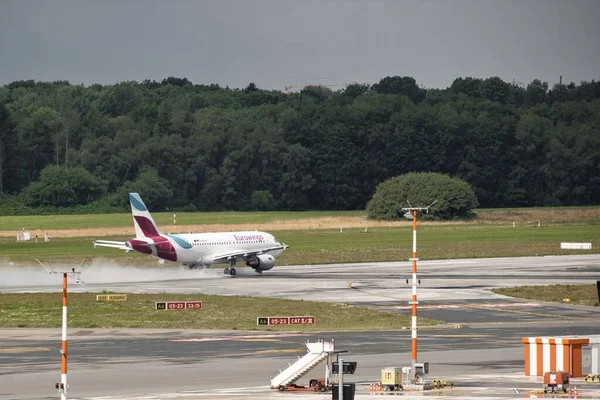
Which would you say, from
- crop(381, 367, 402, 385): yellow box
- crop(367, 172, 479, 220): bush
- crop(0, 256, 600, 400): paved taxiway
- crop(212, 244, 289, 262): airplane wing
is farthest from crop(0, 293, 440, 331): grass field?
crop(367, 172, 479, 220): bush

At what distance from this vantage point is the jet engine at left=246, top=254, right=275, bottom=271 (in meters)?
93.4

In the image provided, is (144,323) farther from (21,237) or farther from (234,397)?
(21,237)

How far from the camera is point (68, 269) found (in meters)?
94.8

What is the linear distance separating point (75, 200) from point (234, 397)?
165 m

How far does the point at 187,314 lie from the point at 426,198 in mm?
105139

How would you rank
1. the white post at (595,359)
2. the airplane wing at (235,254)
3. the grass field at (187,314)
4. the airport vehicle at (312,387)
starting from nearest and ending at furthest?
the airport vehicle at (312,387), the white post at (595,359), the grass field at (187,314), the airplane wing at (235,254)

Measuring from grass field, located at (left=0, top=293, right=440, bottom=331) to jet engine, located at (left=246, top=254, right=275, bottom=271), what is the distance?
20128 mm

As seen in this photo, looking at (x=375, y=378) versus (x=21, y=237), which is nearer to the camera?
(x=375, y=378)

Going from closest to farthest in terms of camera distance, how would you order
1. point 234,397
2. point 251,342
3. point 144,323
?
1. point 234,397
2. point 251,342
3. point 144,323

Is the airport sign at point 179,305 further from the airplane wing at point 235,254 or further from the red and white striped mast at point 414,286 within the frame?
the red and white striped mast at point 414,286

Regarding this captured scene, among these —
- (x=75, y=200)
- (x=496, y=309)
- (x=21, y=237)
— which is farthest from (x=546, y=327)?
(x=75, y=200)

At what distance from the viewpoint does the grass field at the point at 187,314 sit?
188 feet

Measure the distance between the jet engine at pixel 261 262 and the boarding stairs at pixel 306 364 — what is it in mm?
57888

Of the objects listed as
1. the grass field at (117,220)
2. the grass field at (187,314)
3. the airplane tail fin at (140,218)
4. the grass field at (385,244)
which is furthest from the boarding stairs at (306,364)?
the grass field at (117,220)
